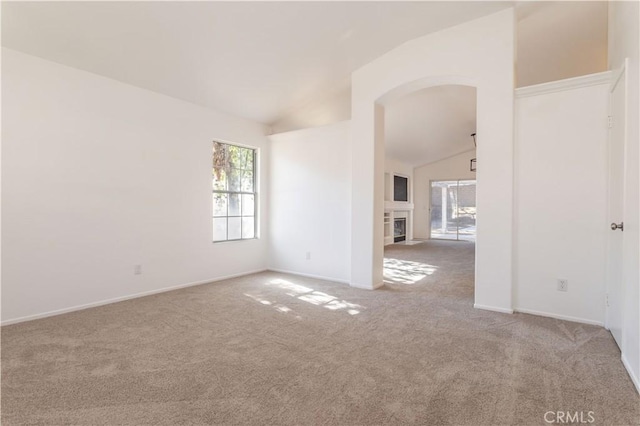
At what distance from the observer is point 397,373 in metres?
2.12

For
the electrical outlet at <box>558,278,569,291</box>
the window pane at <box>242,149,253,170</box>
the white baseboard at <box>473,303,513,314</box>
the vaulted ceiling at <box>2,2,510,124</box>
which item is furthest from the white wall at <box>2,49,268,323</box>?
the electrical outlet at <box>558,278,569,291</box>

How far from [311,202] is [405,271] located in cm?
203

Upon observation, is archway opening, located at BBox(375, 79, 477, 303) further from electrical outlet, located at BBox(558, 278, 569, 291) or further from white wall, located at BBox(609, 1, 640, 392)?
white wall, located at BBox(609, 1, 640, 392)

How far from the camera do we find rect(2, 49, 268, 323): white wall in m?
3.07

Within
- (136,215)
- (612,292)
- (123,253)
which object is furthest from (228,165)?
(612,292)

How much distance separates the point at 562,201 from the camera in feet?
10.4

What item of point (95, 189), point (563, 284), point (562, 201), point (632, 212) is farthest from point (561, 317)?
point (95, 189)

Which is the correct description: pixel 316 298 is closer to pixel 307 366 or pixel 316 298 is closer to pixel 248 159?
pixel 307 366

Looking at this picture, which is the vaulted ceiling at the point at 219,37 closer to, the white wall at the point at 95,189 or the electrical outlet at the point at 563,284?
the white wall at the point at 95,189

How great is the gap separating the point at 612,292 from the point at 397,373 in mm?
2155

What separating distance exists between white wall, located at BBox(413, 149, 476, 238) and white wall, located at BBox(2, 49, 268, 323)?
791 centimetres

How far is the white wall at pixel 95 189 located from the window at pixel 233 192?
224 millimetres

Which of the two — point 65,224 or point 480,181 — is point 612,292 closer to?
point 480,181

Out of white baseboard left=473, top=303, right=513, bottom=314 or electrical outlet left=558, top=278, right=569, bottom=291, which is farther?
white baseboard left=473, top=303, right=513, bottom=314
